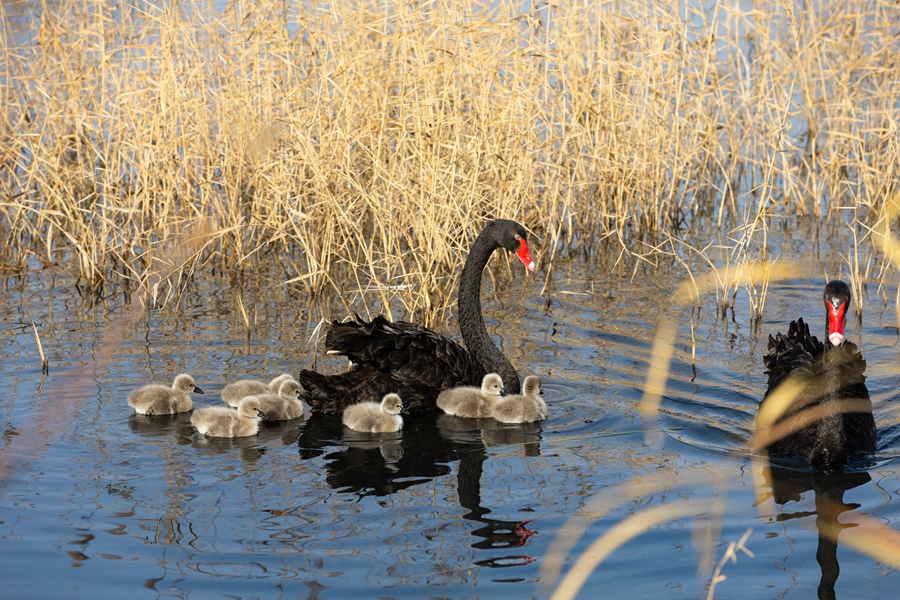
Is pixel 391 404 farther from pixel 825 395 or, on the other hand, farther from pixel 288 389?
pixel 825 395

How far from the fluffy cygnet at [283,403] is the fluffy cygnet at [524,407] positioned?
3.83 ft

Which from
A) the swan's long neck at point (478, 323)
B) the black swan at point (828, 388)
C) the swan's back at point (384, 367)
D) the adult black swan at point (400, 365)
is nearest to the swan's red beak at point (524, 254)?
the adult black swan at point (400, 365)

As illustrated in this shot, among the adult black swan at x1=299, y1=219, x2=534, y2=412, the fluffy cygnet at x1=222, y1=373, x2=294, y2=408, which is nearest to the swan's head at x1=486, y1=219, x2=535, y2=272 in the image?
the adult black swan at x1=299, y1=219, x2=534, y2=412

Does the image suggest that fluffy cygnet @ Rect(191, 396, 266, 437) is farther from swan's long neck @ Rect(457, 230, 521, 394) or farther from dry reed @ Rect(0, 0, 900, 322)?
dry reed @ Rect(0, 0, 900, 322)

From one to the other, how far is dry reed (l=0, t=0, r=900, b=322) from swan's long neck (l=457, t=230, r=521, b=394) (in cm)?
84

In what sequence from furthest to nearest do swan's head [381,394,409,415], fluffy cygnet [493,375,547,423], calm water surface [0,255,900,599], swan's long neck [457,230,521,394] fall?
swan's long neck [457,230,521,394], fluffy cygnet [493,375,547,423], swan's head [381,394,409,415], calm water surface [0,255,900,599]

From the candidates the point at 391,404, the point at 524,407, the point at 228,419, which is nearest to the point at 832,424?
the point at 524,407

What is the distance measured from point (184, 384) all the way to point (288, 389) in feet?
2.11

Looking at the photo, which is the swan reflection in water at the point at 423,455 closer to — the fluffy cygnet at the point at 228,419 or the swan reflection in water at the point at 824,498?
the fluffy cygnet at the point at 228,419

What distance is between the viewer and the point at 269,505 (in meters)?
5.01

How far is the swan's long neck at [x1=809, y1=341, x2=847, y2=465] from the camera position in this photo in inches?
219

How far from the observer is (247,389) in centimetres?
653

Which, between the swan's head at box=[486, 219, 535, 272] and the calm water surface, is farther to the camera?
the swan's head at box=[486, 219, 535, 272]

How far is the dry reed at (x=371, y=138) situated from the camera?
8414mm
